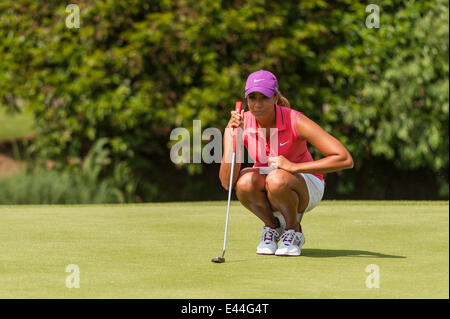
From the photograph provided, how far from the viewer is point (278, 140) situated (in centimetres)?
694

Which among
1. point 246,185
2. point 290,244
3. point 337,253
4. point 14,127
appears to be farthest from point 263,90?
point 14,127

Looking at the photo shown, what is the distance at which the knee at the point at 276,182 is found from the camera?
6.74m

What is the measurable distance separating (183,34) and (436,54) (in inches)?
161

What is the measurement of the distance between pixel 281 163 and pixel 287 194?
0.25 meters

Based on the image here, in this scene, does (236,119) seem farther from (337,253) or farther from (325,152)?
(337,253)

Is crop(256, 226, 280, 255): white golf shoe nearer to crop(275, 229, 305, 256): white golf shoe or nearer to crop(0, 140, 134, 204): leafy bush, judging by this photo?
crop(275, 229, 305, 256): white golf shoe

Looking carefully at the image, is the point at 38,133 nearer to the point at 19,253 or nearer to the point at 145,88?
the point at 145,88

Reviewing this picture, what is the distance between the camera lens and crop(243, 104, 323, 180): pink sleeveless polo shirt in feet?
22.6

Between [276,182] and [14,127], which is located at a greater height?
[14,127]

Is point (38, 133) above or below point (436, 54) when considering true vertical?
below

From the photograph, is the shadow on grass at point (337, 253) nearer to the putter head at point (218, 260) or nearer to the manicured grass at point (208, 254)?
the manicured grass at point (208, 254)

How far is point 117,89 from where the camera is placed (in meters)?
13.9
